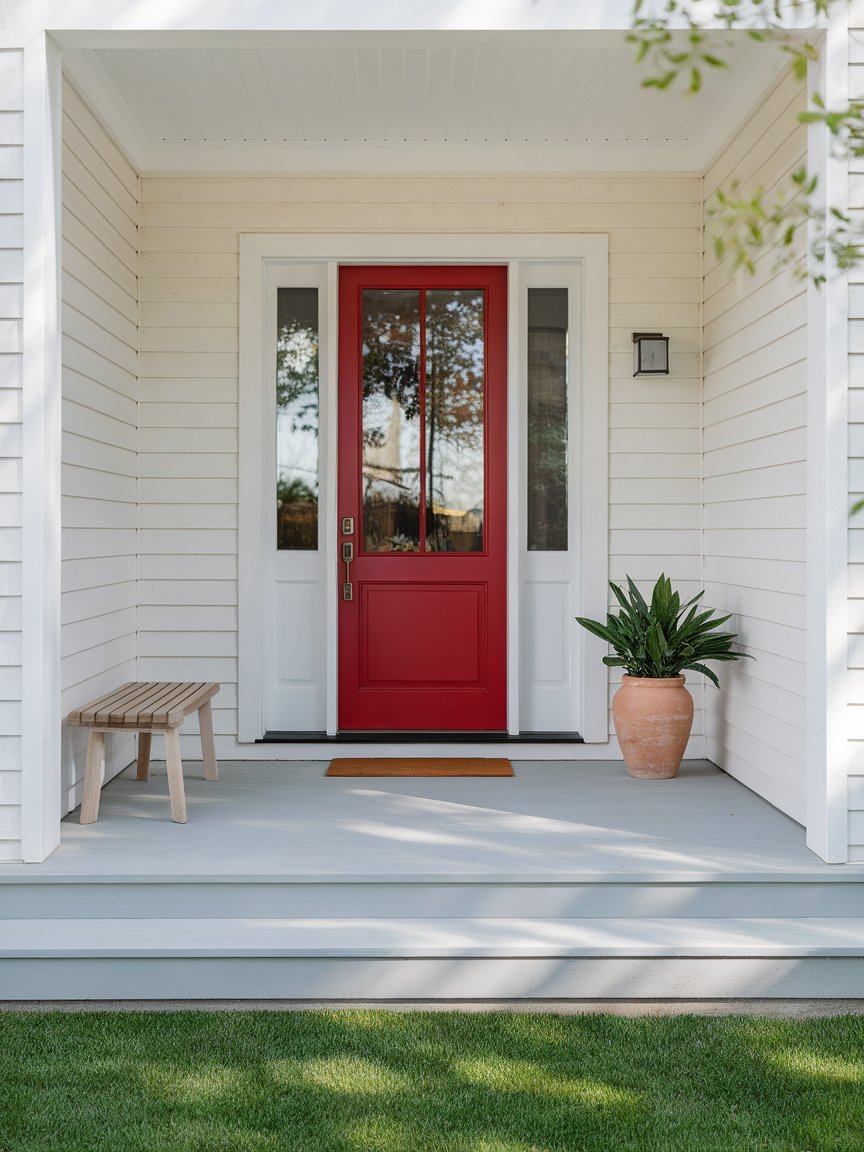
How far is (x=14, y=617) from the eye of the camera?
337 cm

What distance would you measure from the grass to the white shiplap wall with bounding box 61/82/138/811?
1.42 meters

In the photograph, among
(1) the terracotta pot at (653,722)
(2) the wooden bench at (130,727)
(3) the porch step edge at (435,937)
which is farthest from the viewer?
(1) the terracotta pot at (653,722)

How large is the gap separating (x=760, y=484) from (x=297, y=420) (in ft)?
6.87

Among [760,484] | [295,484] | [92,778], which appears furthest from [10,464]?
[760,484]

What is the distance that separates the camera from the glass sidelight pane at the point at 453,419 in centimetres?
510

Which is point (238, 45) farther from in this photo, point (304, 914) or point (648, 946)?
point (648, 946)

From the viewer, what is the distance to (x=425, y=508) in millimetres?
5098

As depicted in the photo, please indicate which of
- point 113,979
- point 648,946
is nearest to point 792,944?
point 648,946

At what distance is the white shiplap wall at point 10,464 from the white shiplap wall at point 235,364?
5.25ft

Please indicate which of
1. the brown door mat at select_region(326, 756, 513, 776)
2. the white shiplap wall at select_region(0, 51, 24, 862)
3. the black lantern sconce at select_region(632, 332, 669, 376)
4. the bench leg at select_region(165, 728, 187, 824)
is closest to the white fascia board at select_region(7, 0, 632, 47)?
the white shiplap wall at select_region(0, 51, 24, 862)

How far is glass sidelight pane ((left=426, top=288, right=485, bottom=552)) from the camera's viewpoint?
510 cm

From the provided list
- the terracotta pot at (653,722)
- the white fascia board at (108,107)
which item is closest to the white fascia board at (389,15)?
the white fascia board at (108,107)

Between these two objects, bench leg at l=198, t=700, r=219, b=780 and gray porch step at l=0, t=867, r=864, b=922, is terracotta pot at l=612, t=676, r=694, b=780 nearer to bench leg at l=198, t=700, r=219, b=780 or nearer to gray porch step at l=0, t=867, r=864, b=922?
gray porch step at l=0, t=867, r=864, b=922

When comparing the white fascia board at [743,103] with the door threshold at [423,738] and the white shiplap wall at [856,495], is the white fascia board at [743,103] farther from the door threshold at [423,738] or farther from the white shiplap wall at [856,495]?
the door threshold at [423,738]
